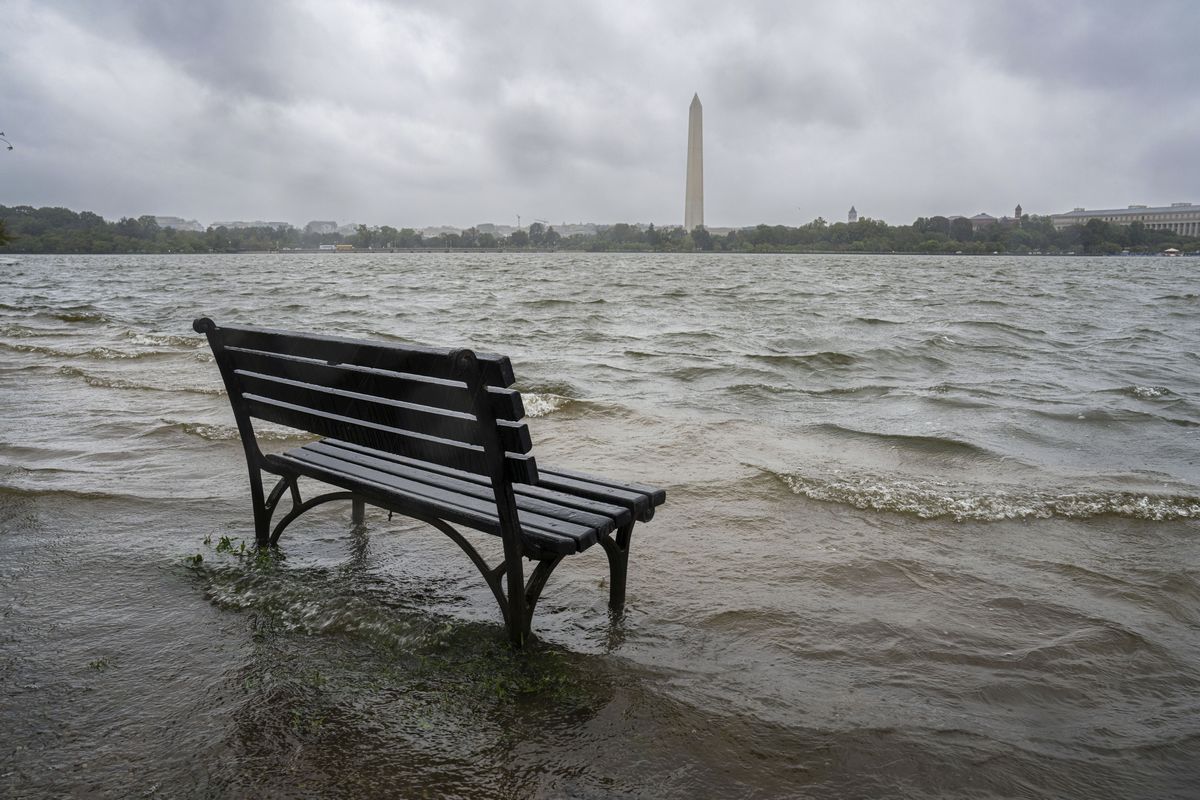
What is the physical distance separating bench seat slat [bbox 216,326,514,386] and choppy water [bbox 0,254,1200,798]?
1.22 m

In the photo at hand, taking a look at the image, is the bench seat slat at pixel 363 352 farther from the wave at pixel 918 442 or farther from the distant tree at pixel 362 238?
the distant tree at pixel 362 238

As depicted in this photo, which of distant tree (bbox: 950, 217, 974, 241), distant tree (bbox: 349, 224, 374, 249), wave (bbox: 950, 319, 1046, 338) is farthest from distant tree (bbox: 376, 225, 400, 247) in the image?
wave (bbox: 950, 319, 1046, 338)

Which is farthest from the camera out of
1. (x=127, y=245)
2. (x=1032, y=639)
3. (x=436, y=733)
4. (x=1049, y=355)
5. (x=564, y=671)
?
(x=127, y=245)

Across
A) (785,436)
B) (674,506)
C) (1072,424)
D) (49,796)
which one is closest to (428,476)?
(49,796)

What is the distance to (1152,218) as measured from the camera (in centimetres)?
17012

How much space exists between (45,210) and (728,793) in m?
162

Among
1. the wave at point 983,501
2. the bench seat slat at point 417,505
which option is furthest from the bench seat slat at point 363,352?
the wave at point 983,501

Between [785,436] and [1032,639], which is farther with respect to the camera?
[785,436]

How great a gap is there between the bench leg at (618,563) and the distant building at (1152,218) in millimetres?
187704

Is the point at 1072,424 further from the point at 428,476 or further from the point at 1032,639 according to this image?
the point at 428,476

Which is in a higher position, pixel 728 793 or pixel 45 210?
pixel 45 210

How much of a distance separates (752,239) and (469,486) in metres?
150

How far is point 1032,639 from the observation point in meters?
3.78

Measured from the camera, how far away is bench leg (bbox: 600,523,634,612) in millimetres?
3617
